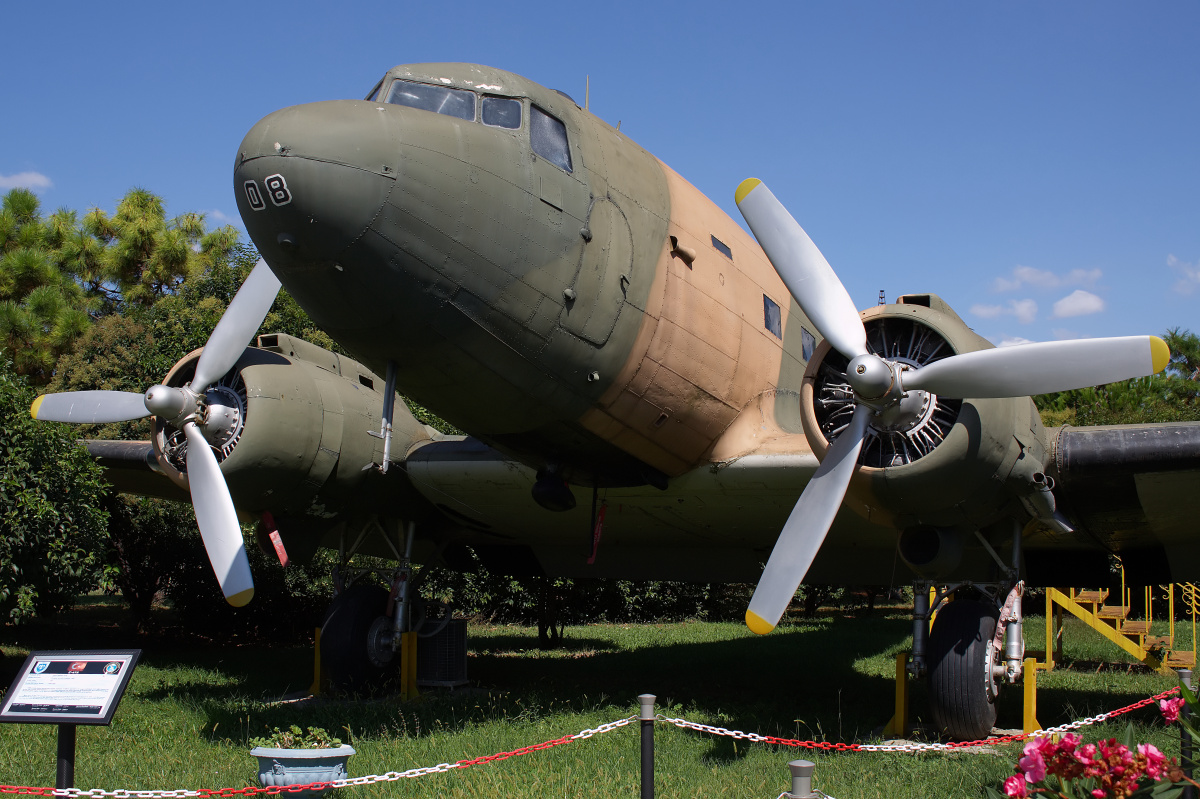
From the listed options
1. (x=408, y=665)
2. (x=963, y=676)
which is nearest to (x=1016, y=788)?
(x=963, y=676)

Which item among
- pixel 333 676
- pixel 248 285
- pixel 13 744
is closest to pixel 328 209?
pixel 248 285

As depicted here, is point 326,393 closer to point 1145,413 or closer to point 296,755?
point 296,755

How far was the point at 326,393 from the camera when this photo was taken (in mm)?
9422

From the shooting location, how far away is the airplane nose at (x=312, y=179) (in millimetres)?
5773

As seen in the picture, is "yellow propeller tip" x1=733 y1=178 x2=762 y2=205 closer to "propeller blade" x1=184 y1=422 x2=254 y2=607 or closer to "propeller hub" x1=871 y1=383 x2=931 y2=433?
"propeller hub" x1=871 y1=383 x2=931 y2=433

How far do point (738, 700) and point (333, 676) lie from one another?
4.36 meters

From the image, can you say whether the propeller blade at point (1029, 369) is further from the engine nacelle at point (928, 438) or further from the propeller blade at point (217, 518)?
the propeller blade at point (217, 518)

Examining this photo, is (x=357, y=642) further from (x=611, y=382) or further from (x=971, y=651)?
(x=971, y=651)

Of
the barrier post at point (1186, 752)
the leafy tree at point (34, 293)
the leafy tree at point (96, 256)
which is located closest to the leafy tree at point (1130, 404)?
the barrier post at point (1186, 752)

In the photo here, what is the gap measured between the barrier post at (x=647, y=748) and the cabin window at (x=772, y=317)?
5064 millimetres

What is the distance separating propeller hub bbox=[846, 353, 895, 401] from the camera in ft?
21.1

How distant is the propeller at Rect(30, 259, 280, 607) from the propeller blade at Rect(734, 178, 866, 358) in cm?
446

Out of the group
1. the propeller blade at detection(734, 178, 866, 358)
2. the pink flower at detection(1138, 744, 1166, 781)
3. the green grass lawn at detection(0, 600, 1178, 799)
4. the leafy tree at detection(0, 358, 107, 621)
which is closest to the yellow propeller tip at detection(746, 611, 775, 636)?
the green grass lawn at detection(0, 600, 1178, 799)

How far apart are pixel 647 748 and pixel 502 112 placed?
181 inches
